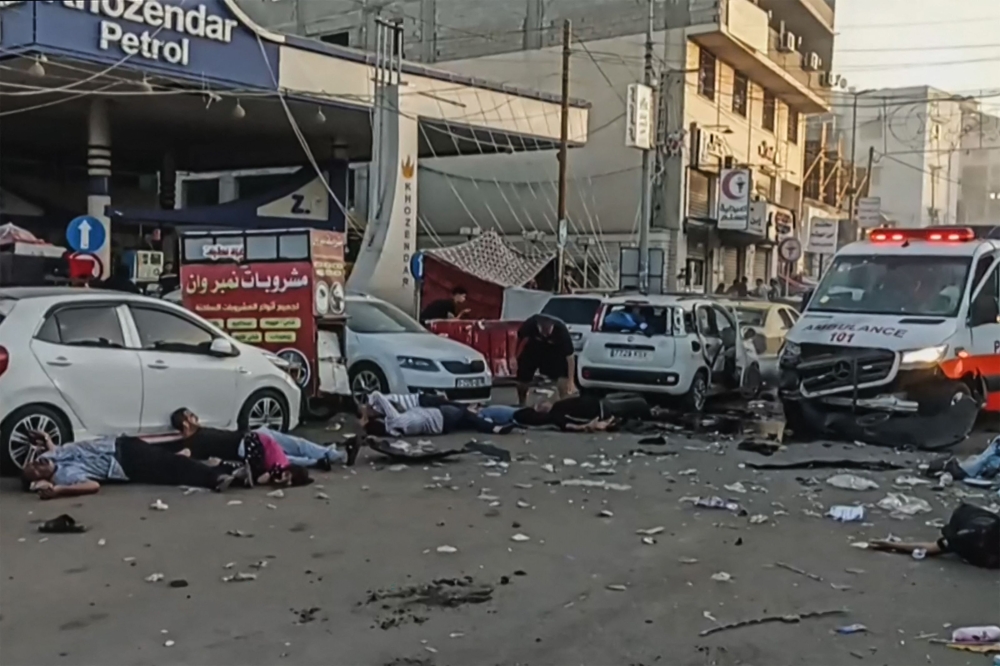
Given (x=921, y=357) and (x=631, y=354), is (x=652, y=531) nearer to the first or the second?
(x=921, y=357)

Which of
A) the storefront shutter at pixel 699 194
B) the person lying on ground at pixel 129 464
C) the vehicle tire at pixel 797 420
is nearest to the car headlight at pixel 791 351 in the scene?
the vehicle tire at pixel 797 420

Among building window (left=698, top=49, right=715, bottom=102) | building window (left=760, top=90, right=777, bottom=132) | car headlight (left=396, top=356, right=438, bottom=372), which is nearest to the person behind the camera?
car headlight (left=396, top=356, right=438, bottom=372)

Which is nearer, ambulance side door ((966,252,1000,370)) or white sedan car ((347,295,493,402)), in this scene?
ambulance side door ((966,252,1000,370))

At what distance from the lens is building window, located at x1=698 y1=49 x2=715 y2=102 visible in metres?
32.5

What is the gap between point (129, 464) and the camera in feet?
28.3

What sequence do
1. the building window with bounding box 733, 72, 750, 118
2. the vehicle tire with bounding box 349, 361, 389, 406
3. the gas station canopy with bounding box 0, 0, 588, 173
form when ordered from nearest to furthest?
1. the vehicle tire with bounding box 349, 361, 389, 406
2. the gas station canopy with bounding box 0, 0, 588, 173
3. the building window with bounding box 733, 72, 750, 118

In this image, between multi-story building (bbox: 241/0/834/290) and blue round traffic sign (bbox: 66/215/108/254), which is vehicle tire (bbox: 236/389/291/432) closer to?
blue round traffic sign (bbox: 66/215/108/254)

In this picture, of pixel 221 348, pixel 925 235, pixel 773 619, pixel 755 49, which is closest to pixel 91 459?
pixel 221 348

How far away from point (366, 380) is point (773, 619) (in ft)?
30.1

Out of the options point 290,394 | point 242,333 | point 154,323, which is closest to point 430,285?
point 242,333

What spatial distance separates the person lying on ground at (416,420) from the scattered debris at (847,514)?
4.92 meters

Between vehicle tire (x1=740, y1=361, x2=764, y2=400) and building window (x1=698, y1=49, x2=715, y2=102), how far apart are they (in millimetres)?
17565

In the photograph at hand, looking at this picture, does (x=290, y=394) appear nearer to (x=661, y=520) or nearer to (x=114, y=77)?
(x=661, y=520)

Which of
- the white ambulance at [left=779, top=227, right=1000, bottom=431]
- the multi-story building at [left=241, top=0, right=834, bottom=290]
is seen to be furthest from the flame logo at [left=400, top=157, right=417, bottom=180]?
the white ambulance at [left=779, top=227, right=1000, bottom=431]
